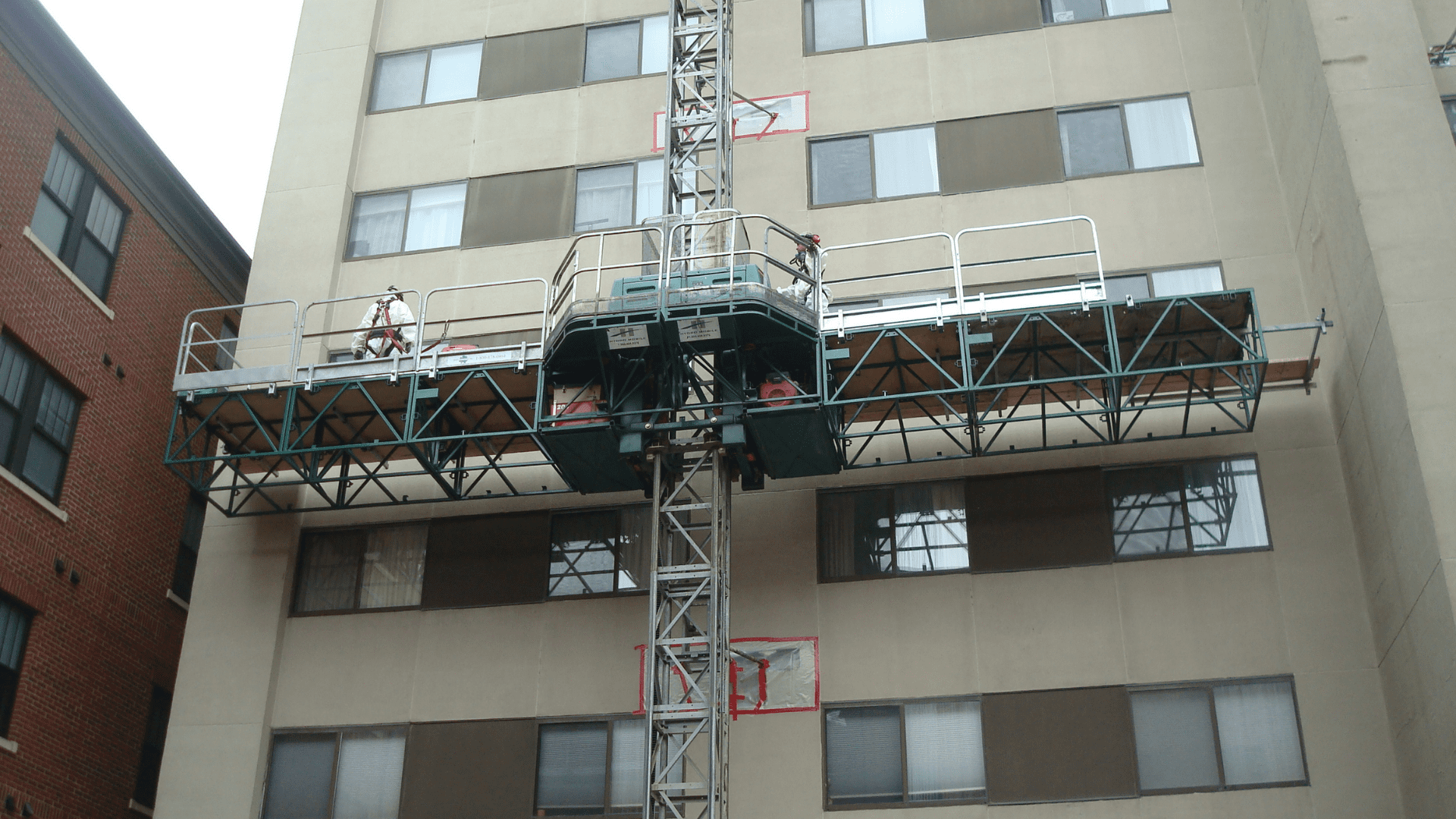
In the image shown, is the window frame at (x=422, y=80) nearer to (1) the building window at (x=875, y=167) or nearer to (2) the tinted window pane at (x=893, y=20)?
(1) the building window at (x=875, y=167)

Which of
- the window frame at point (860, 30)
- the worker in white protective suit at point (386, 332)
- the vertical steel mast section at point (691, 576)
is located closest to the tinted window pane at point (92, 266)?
the worker in white protective suit at point (386, 332)

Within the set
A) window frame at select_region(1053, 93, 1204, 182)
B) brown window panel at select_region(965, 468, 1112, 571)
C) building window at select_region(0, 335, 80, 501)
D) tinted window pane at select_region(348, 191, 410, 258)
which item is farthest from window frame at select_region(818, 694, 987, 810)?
building window at select_region(0, 335, 80, 501)

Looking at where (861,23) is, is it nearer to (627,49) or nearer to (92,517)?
(627,49)

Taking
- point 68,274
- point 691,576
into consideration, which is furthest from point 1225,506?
point 68,274

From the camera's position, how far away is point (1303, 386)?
66.1 ft

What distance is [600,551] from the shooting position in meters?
21.8

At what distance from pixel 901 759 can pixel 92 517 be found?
15410 millimetres

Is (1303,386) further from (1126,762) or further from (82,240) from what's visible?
(82,240)

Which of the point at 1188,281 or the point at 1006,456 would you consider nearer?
Result: the point at 1006,456

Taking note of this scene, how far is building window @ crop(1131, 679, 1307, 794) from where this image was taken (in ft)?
59.3

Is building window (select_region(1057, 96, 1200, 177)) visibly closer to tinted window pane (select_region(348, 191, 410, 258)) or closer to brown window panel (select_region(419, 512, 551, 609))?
brown window panel (select_region(419, 512, 551, 609))

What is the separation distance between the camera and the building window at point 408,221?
2539cm

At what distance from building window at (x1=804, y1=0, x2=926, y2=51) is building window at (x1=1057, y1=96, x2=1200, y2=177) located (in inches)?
151

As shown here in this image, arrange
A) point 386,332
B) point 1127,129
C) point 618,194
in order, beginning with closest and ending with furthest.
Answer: point 386,332 < point 1127,129 < point 618,194
